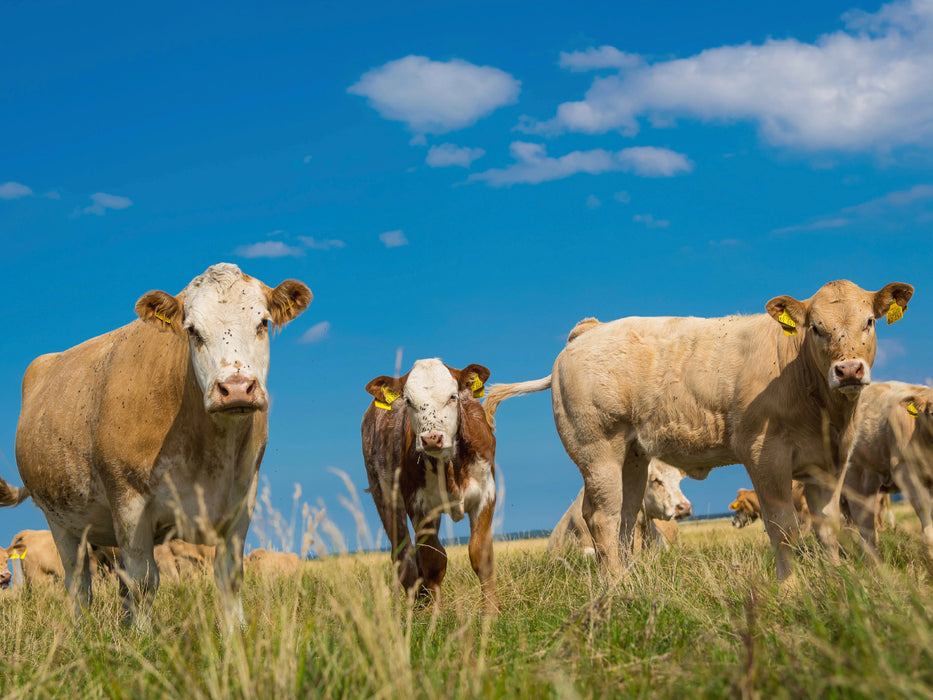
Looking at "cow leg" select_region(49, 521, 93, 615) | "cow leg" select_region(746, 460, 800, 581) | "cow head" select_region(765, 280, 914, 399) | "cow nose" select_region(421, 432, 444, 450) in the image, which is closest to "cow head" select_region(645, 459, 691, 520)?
"cow leg" select_region(746, 460, 800, 581)

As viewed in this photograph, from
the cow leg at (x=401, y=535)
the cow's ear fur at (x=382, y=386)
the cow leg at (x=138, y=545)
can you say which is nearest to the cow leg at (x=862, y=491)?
the cow leg at (x=401, y=535)

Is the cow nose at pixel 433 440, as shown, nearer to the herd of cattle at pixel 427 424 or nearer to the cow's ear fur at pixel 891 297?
the herd of cattle at pixel 427 424

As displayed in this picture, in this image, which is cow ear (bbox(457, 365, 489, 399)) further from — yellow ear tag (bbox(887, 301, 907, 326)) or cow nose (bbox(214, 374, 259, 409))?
yellow ear tag (bbox(887, 301, 907, 326))

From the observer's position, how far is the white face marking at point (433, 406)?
691 cm

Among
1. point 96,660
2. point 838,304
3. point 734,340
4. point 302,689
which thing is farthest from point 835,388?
point 96,660

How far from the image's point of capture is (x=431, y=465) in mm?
7246

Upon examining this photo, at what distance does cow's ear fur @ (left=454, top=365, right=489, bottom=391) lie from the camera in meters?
7.71

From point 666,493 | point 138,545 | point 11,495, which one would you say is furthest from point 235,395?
point 666,493

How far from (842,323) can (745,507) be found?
545 inches

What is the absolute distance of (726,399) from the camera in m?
7.77

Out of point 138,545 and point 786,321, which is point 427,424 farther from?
point 786,321

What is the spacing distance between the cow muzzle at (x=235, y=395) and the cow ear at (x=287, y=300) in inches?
35.6

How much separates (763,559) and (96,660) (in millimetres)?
5725

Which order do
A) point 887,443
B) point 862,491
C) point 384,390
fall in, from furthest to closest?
point 862,491 → point 887,443 → point 384,390
